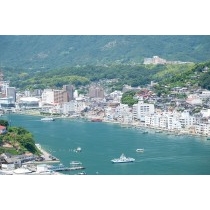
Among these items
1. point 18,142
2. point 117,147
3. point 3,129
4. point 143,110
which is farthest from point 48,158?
point 143,110

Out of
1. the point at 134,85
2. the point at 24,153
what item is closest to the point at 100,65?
the point at 134,85

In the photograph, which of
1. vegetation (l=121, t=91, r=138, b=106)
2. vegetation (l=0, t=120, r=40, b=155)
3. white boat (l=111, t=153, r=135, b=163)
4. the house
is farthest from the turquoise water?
vegetation (l=121, t=91, r=138, b=106)

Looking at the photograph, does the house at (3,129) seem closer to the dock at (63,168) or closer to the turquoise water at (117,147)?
the turquoise water at (117,147)

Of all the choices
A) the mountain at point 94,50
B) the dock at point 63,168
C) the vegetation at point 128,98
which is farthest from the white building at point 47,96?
the dock at point 63,168

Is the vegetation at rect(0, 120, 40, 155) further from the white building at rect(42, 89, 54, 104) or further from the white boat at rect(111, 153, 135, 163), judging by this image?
the white building at rect(42, 89, 54, 104)

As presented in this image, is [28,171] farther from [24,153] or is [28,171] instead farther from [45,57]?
[45,57]

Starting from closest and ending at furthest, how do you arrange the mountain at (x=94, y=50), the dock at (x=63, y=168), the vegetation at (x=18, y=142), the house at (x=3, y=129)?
the dock at (x=63, y=168)
the vegetation at (x=18, y=142)
the house at (x=3, y=129)
the mountain at (x=94, y=50)
